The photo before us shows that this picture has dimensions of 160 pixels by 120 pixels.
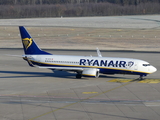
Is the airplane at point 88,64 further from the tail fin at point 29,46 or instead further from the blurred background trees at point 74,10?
the blurred background trees at point 74,10

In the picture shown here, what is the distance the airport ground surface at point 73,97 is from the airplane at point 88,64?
165 centimetres

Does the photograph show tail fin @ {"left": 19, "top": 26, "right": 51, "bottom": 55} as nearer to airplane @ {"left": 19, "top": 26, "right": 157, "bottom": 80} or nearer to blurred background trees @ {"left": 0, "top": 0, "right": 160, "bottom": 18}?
airplane @ {"left": 19, "top": 26, "right": 157, "bottom": 80}

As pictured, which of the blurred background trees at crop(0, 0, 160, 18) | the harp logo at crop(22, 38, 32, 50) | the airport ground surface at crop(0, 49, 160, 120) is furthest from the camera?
the blurred background trees at crop(0, 0, 160, 18)

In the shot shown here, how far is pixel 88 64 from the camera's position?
5447 cm

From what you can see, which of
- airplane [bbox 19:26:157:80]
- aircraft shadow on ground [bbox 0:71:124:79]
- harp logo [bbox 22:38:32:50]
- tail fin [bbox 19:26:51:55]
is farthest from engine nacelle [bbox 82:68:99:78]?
harp logo [bbox 22:38:32:50]

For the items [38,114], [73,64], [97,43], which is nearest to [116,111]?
[38,114]

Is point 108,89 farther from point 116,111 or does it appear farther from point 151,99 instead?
point 116,111

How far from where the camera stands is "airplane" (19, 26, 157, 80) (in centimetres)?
5281

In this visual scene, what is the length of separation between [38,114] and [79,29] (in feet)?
326

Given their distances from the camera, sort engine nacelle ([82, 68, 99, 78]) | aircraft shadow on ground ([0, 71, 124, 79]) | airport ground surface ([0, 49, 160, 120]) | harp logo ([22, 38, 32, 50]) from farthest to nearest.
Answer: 1. harp logo ([22, 38, 32, 50])
2. aircraft shadow on ground ([0, 71, 124, 79])
3. engine nacelle ([82, 68, 99, 78])
4. airport ground surface ([0, 49, 160, 120])

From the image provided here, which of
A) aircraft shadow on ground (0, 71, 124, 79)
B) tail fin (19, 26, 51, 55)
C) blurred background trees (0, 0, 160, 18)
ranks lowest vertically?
blurred background trees (0, 0, 160, 18)

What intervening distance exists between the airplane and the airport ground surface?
165 centimetres

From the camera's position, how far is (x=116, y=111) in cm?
3644

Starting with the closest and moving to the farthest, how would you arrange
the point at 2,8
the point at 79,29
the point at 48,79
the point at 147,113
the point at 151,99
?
the point at 147,113 < the point at 151,99 < the point at 48,79 < the point at 79,29 < the point at 2,8
